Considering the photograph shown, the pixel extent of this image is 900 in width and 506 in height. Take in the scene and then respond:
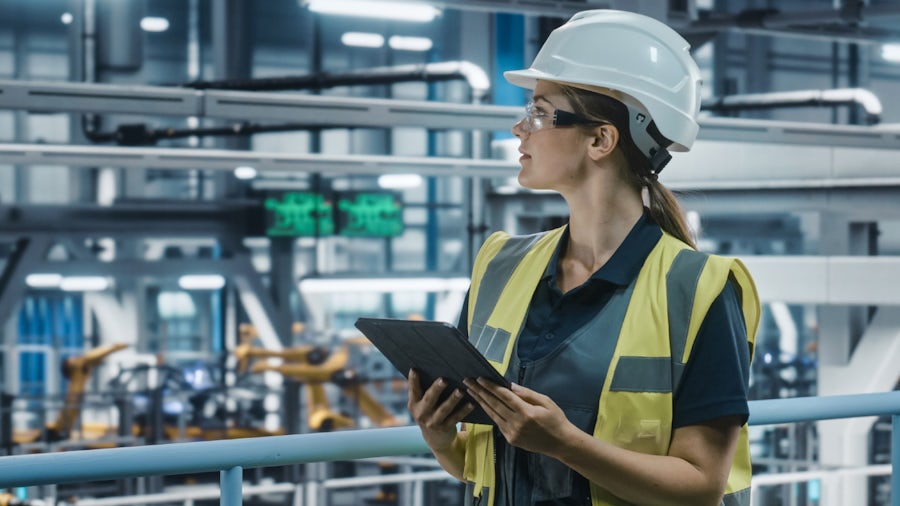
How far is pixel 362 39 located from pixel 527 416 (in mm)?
17688

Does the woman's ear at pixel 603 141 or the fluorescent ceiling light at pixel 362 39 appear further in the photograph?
the fluorescent ceiling light at pixel 362 39

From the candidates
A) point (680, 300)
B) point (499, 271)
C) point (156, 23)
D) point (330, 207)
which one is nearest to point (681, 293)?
point (680, 300)

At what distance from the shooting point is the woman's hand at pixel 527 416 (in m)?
1.15

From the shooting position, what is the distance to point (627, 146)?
1322 mm

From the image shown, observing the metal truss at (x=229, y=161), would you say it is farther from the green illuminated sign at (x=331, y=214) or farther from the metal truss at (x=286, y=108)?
the green illuminated sign at (x=331, y=214)

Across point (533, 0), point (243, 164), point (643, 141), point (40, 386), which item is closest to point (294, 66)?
point (40, 386)

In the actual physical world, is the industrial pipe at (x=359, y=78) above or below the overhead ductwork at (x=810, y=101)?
above

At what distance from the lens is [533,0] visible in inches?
267

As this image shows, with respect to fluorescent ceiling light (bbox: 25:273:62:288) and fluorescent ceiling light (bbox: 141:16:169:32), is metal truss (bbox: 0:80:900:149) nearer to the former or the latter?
fluorescent ceiling light (bbox: 25:273:62:288)

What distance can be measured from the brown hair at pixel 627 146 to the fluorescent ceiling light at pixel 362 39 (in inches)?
677

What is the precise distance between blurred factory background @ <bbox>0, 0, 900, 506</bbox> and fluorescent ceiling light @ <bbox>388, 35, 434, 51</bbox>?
0.03 meters

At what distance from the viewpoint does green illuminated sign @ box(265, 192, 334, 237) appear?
36.9ft

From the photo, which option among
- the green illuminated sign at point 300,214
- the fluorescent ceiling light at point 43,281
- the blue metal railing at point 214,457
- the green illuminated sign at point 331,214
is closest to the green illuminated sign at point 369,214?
the green illuminated sign at point 331,214

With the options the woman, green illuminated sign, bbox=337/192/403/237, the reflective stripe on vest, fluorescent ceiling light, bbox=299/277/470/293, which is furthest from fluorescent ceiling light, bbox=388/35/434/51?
the reflective stripe on vest
